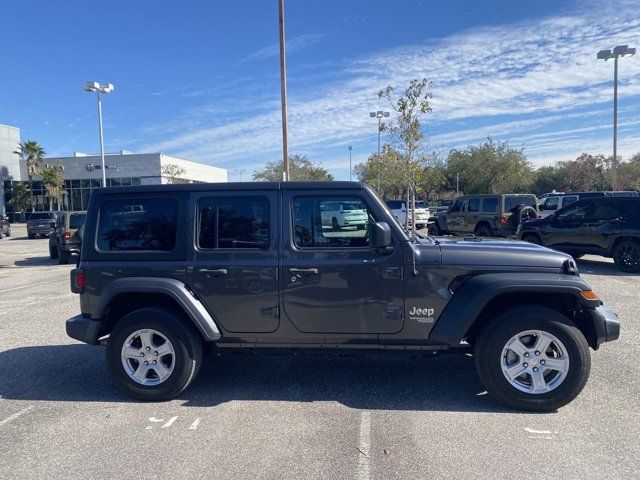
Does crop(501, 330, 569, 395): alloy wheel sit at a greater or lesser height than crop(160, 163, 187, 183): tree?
lesser

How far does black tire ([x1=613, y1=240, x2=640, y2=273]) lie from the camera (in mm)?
10719

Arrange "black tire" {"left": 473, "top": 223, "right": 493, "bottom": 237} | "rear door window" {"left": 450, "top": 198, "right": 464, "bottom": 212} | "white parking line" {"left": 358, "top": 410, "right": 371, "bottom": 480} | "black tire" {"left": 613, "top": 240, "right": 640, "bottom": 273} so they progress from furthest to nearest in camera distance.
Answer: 1. "rear door window" {"left": 450, "top": 198, "right": 464, "bottom": 212}
2. "black tire" {"left": 473, "top": 223, "right": 493, "bottom": 237}
3. "black tire" {"left": 613, "top": 240, "right": 640, "bottom": 273}
4. "white parking line" {"left": 358, "top": 410, "right": 371, "bottom": 480}

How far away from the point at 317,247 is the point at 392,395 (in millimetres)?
1534

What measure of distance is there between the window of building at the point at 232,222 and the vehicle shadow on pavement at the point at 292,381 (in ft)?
3.50

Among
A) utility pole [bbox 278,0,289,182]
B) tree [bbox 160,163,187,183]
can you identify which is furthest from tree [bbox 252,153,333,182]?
utility pole [bbox 278,0,289,182]

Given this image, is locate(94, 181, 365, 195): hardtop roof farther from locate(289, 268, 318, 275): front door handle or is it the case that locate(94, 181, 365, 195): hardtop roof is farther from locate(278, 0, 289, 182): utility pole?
locate(278, 0, 289, 182): utility pole

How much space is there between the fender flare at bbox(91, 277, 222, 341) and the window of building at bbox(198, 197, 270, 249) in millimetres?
447

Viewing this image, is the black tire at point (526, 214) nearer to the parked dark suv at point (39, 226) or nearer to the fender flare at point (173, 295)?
the fender flare at point (173, 295)

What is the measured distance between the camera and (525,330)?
389 cm

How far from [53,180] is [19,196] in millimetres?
7318

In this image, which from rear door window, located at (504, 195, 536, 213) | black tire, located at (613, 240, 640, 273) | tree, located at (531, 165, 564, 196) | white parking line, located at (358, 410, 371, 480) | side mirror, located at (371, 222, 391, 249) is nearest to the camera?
white parking line, located at (358, 410, 371, 480)

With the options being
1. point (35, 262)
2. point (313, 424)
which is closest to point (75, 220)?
point (35, 262)

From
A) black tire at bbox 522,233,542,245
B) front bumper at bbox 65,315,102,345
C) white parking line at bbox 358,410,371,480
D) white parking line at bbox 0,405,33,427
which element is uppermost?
black tire at bbox 522,233,542,245

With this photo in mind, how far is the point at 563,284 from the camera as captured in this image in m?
3.85
